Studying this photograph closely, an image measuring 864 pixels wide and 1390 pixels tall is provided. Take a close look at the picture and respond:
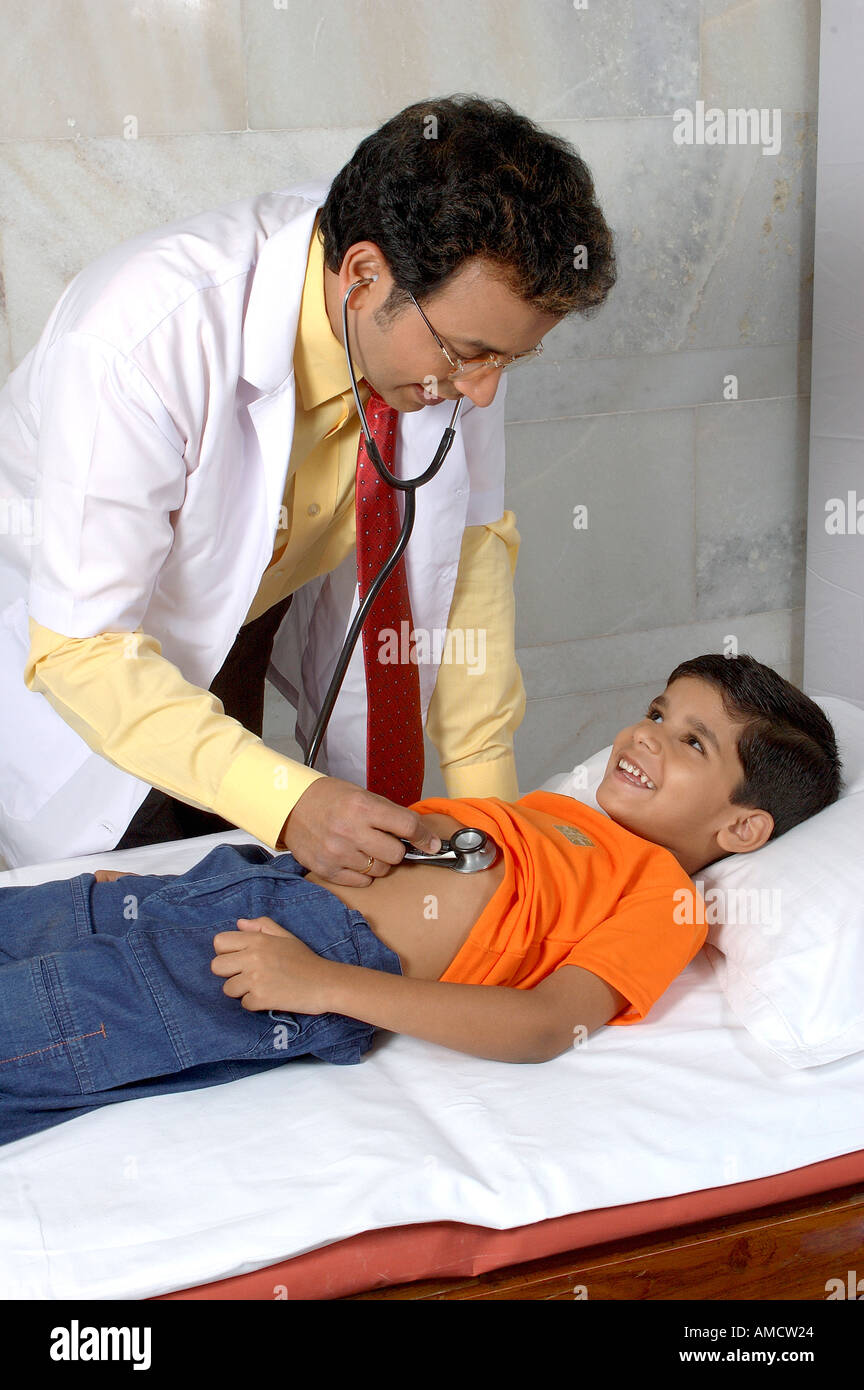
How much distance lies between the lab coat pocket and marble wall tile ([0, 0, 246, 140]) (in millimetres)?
1056

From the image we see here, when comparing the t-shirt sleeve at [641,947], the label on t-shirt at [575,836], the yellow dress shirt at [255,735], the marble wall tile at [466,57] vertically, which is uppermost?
the marble wall tile at [466,57]

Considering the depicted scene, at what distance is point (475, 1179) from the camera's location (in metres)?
1.16

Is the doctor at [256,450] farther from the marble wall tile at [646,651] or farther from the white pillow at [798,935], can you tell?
the marble wall tile at [646,651]

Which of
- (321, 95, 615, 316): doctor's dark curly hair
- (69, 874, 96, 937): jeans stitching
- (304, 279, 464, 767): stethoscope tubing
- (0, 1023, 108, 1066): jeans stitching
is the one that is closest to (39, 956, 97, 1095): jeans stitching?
(0, 1023, 108, 1066): jeans stitching

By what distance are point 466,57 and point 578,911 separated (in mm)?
1756

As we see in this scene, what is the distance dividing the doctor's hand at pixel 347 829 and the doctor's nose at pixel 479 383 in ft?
1.47

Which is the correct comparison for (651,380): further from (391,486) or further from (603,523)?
(391,486)

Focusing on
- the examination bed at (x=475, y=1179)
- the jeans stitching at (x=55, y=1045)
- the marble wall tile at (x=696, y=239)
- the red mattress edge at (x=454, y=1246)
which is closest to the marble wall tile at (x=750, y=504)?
the marble wall tile at (x=696, y=239)

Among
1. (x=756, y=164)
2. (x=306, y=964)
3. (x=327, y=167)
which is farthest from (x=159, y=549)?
(x=756, y=164)

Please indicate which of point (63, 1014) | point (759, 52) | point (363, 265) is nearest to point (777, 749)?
point (363, 265)

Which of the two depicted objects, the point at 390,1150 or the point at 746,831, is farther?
the point at 746,831

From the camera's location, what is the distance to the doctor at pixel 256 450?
51.7 inches

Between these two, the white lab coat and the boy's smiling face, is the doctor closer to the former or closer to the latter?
the white lab coat
